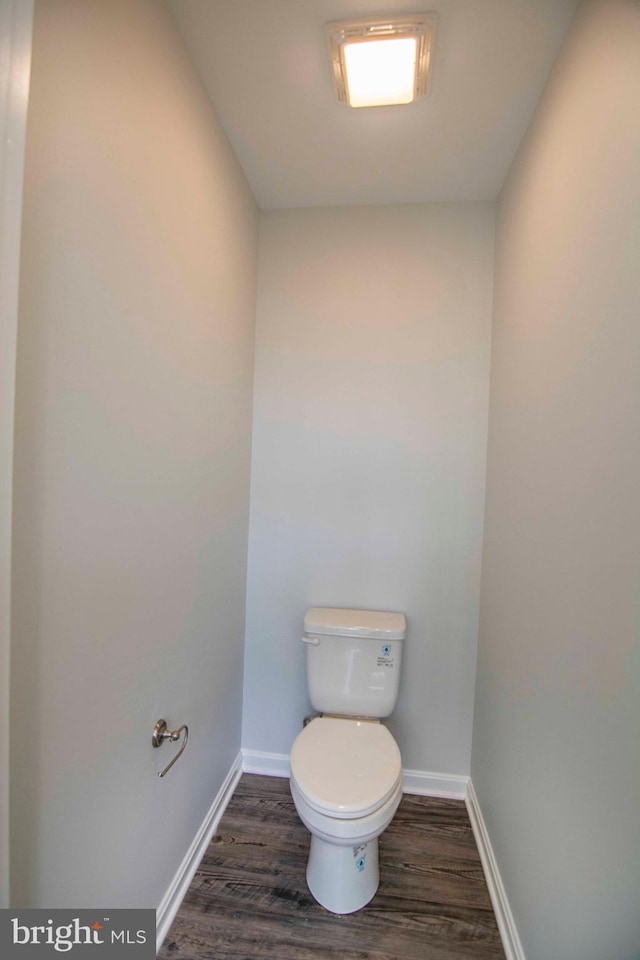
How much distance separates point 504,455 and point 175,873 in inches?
68.4

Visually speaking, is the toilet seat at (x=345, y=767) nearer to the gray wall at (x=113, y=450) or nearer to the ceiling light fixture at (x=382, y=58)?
the gray wall at (x=113, y=450)

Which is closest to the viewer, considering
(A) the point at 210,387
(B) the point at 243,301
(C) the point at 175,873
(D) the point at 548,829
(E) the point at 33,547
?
(E) the point at 33,547

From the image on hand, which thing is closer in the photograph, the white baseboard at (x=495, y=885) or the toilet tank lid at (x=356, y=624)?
the white baseboard at (x=495, y=885)

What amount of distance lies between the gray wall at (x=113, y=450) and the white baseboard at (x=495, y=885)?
39.7 inches

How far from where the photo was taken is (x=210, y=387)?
55.3 inches

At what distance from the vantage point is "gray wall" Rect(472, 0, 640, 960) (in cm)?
74

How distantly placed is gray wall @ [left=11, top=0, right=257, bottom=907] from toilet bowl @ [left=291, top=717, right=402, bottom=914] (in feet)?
1.34

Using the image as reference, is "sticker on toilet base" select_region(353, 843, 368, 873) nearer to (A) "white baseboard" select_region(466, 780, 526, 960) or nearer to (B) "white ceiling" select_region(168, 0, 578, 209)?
(A) "white baseboard" select_region(466, 780, 526, 960)

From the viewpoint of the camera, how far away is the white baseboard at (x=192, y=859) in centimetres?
120

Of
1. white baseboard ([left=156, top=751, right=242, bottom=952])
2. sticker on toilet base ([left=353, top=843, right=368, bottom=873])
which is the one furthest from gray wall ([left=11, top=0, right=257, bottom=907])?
sticker on toilet base ([left=353, top=843, right=368, bottom=873])

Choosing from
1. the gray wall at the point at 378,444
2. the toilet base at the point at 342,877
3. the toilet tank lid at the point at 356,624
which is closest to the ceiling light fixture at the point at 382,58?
the gray wall at the point at 378,444

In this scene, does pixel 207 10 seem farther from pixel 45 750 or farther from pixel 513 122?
pixel 45 750

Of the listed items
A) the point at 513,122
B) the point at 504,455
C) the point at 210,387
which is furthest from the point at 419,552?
the point at 513,122

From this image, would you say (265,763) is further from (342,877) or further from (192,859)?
(342,877)
